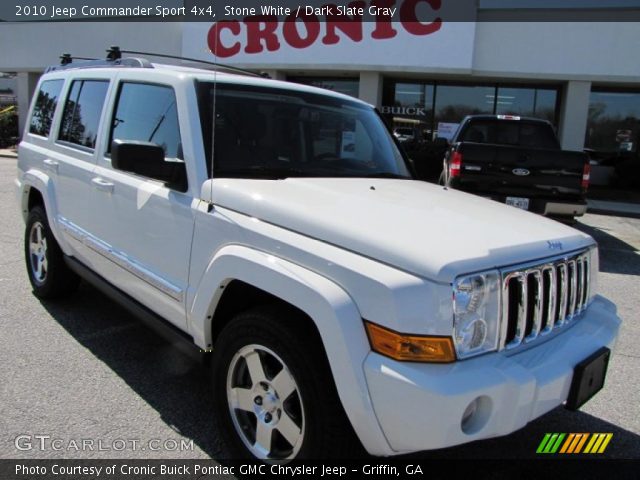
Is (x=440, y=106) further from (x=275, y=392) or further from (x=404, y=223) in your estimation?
(x=275, y=392)

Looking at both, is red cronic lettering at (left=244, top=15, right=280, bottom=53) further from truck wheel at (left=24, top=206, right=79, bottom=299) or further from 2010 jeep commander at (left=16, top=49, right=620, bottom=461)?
2010 jeep commander at (left=16, top=49, right=620, bottom=461)

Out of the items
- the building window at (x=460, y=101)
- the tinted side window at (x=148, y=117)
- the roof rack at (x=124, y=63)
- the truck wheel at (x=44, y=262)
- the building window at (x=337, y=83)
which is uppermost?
the building window at (x=337, y=83)

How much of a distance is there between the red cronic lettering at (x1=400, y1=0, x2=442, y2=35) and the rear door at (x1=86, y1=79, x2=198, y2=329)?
41.4 ft

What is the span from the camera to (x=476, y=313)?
7.11 feet

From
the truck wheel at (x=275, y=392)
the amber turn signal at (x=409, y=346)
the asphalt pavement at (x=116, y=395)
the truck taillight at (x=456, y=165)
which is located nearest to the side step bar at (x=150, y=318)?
the truck wheel at (x=275, y=392)

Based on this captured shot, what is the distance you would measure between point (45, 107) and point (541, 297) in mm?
4529

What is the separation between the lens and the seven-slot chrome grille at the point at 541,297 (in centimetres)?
231

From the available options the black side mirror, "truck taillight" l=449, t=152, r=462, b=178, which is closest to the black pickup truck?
"truck taillight" l=449, t=152, r=462, b=178

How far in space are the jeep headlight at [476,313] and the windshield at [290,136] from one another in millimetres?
1334

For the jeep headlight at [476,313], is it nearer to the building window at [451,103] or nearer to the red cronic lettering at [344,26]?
the red cronic lettering at [344,26]

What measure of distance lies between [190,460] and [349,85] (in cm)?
1637

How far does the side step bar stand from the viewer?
3.01 metres

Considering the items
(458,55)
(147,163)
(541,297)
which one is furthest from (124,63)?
(458,55)

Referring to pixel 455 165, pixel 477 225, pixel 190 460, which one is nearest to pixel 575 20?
pixel 455 165
